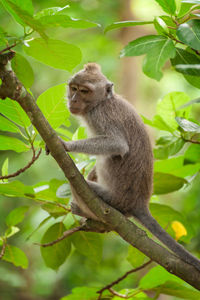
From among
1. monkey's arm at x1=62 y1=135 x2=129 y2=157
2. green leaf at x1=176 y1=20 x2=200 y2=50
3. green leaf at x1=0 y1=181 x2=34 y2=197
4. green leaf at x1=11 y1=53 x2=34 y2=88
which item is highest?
green leaf at x1=176 y1=20 x2=200 y2=50

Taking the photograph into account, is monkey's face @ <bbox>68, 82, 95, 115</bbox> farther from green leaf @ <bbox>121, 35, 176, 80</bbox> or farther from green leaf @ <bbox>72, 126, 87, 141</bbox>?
green leaf @ <bbox>121, 35, 176, 80</bbox>

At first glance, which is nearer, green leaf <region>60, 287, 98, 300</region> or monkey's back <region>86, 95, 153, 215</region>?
green leaf <region>60, 287, 98, 300</region>

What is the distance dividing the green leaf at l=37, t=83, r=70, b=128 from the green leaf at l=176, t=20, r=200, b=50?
37.7 inches

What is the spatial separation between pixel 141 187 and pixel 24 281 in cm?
618

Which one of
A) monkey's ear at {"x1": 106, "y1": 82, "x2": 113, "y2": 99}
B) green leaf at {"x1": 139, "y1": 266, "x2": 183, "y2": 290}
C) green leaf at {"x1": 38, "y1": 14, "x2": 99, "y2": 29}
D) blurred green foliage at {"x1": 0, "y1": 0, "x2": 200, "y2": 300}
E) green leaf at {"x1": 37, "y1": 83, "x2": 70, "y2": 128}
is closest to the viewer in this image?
green leaf at {"x1": 38, "y1": 14, "x2": 99, "y2": 29}

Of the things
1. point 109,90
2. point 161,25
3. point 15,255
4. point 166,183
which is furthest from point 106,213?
point 109,90

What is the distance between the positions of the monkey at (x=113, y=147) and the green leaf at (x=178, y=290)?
42cm

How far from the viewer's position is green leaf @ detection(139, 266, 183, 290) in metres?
2.83

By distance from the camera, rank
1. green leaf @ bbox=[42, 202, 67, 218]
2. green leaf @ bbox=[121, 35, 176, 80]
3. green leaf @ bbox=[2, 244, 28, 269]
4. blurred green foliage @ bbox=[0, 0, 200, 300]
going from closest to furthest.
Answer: blurred green foliage @ bbox=[0, 0, 200, 300] → green leaf @ bbox=[121, 35, 176, 80] → green leaf @ bbox=[42, 202, 67, 218] → green leaf @ bbox=[2, 244, 28, 269]

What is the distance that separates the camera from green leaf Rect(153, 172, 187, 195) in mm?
3008

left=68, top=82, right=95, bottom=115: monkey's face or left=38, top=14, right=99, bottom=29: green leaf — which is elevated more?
left=38, top=14, right=99, bottom=29: green leaf

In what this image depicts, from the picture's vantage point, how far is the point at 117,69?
1087 cm

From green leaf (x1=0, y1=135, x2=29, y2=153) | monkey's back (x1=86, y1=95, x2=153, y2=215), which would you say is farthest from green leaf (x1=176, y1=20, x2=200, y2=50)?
monkey's back (x1=86, y1=95, x2=153, y2=215)

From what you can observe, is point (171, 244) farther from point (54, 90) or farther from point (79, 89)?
point (79, 89)
